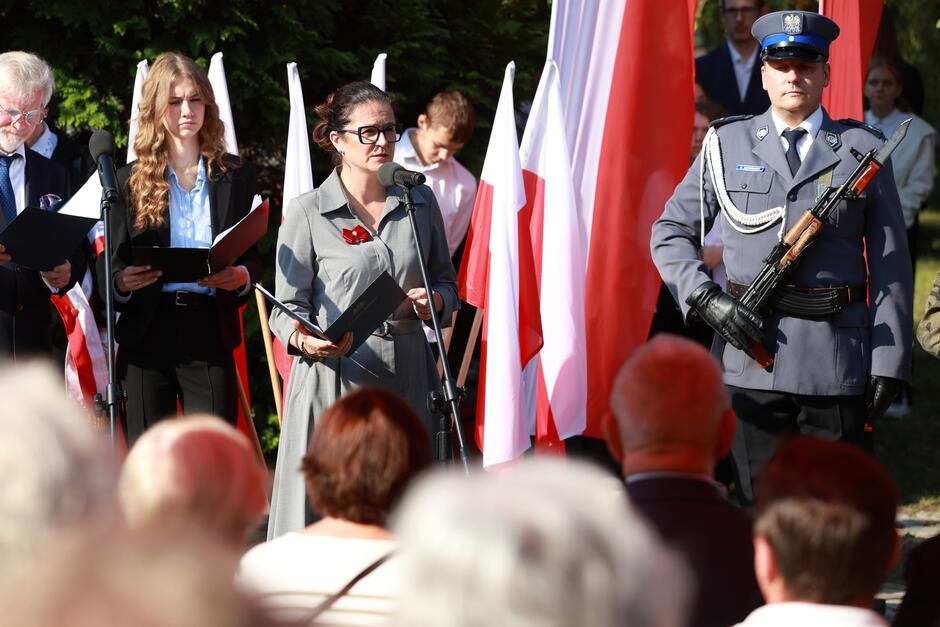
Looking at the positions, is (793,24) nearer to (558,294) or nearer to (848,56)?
(848,56)

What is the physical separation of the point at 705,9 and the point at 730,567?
41.4 ft

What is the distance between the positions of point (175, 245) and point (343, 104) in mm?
876

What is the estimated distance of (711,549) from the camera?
2922 millimetres

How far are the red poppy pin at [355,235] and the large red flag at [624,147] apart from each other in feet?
4.32

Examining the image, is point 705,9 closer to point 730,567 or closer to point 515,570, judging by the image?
point 730,567

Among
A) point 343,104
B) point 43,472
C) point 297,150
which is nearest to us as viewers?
point 43,472

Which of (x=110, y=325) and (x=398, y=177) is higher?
(x=398, y=177)

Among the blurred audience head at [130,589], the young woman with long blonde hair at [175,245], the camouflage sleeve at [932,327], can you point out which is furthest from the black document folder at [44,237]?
the blurred audience head at [130,589]

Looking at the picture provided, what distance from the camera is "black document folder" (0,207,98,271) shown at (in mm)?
4945

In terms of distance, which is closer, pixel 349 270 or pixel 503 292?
pixel 349 270

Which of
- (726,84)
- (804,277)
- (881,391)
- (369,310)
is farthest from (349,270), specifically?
(726,84)

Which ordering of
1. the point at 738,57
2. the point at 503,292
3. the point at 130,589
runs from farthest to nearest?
the point at 738,57, the point at 503,292, the point at 130,589

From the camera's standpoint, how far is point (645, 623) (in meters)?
1.74

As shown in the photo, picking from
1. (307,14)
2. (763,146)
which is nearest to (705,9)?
(307,14)
